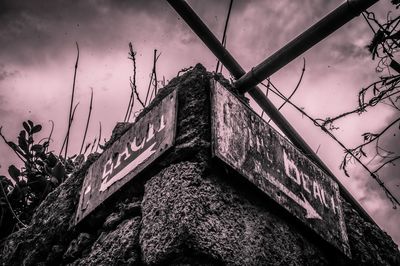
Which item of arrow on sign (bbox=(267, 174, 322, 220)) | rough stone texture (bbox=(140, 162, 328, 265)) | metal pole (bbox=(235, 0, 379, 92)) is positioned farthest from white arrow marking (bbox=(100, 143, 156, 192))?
metal pole (bbox=(235, 0, 379, 92))

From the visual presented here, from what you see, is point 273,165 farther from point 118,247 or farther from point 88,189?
point 88,189

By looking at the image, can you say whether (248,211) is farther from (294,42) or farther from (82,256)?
(294,42)

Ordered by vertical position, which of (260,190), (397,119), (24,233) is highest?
(397,119)

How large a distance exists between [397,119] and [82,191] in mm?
1386

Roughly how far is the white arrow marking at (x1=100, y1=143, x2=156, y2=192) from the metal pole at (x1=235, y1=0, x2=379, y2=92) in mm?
554

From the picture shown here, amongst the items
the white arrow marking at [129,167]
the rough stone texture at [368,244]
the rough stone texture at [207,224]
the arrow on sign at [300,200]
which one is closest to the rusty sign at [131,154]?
the white arrow marking at [129,167]

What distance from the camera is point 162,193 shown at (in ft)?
3.76

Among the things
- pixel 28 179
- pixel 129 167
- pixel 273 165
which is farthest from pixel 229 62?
pixel 28 179

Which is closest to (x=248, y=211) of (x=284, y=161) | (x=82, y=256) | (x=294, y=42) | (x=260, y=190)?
(x=260, y=190)

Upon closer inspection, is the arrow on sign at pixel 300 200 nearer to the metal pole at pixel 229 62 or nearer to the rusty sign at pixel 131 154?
the rusty sign at pixel 131 154

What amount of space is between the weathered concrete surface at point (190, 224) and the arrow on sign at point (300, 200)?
0.08 meters

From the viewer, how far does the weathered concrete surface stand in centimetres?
100

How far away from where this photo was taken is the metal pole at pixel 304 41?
1.40 meters

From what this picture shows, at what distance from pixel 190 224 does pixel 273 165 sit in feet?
1.54
